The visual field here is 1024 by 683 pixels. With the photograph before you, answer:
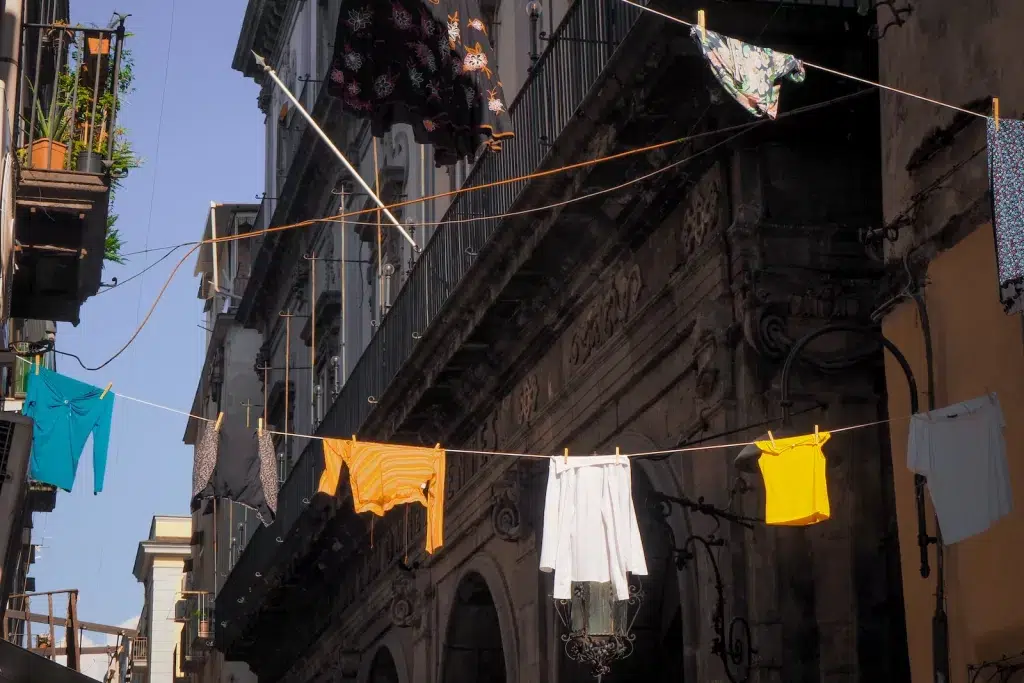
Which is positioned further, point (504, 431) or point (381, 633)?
point (381, 633)

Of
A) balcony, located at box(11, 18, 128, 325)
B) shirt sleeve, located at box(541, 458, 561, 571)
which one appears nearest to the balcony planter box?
balcony, located at box(11, 18, 128, 325)

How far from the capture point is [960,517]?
26.9ft

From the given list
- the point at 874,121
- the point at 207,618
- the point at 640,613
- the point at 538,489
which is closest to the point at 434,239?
the point at 538,489

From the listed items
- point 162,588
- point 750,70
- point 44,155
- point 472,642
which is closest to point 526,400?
point 472,642

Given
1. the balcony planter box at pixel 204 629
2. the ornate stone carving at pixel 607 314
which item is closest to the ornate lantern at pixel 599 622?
the ornate stone carving at pixel 607 314

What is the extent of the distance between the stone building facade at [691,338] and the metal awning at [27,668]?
12.9 ft

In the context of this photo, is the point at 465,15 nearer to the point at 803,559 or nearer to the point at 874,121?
the point at 874,121

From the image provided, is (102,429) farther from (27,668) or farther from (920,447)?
(920,447)

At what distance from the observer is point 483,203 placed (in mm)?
15109

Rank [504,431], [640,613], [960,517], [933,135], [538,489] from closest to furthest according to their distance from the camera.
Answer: [960,517], [933,135], [640,613], [538,489], [504,431]

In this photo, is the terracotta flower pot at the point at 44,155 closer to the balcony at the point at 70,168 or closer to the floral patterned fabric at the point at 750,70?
the balcony at the point at 70,168

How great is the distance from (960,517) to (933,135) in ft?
6.75

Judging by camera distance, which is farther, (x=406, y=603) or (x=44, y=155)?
(x=406, y=603)

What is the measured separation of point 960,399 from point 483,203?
699cm
